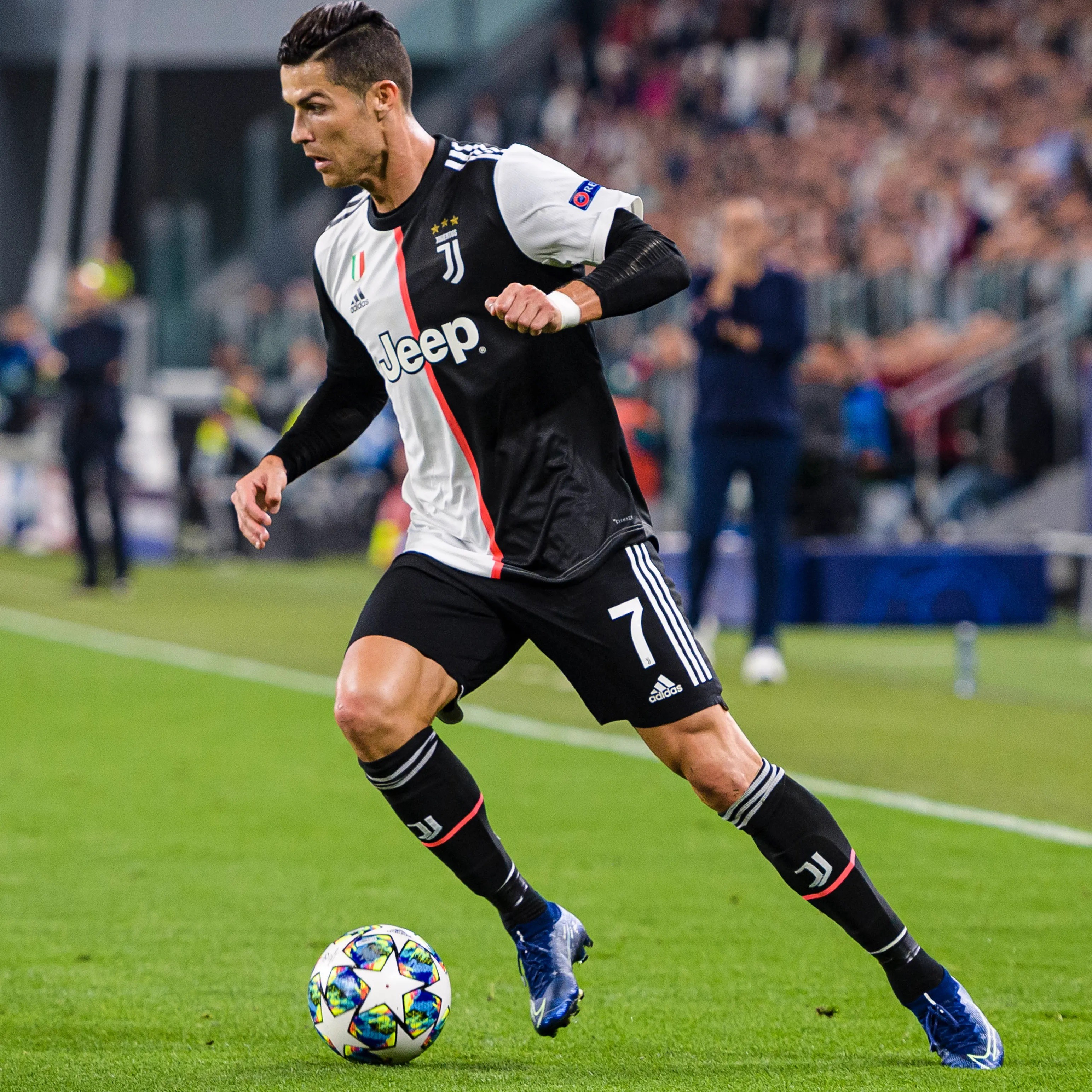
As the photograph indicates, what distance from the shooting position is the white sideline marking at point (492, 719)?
6.90 m

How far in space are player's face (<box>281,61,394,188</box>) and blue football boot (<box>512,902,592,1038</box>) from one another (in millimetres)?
A: 1702

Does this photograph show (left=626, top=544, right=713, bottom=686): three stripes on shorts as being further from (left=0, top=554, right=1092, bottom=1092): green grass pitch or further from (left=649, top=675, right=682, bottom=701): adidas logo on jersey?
(left=0, top=554, right=1092, bottom=1092): green grass pitch

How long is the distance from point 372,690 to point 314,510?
53.6 feet

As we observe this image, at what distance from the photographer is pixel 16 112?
1303 inches

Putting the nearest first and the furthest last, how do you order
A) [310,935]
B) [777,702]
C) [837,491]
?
[310,935], [777,702], [837,491]

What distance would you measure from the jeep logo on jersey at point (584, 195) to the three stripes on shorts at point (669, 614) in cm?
76

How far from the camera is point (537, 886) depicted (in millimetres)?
5934

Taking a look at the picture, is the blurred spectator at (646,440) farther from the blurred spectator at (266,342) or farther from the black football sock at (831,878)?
the black football sock at (831,878)

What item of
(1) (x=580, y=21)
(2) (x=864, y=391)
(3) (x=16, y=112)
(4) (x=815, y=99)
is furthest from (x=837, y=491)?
(3) (x=16, y=112)

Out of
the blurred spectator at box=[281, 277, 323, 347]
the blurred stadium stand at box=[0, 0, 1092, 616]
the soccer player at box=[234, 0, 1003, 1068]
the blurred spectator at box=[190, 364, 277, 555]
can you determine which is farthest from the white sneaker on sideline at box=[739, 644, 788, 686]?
the blurred spectator at box=[281, 277, 323, 347]

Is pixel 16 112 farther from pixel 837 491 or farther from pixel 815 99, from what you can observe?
pixel 837 491

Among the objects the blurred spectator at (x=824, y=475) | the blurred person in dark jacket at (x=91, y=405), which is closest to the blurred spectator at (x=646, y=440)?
the blurred spectator at (x=824, y=475)

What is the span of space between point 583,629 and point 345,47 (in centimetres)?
136

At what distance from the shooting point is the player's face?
428 cm
